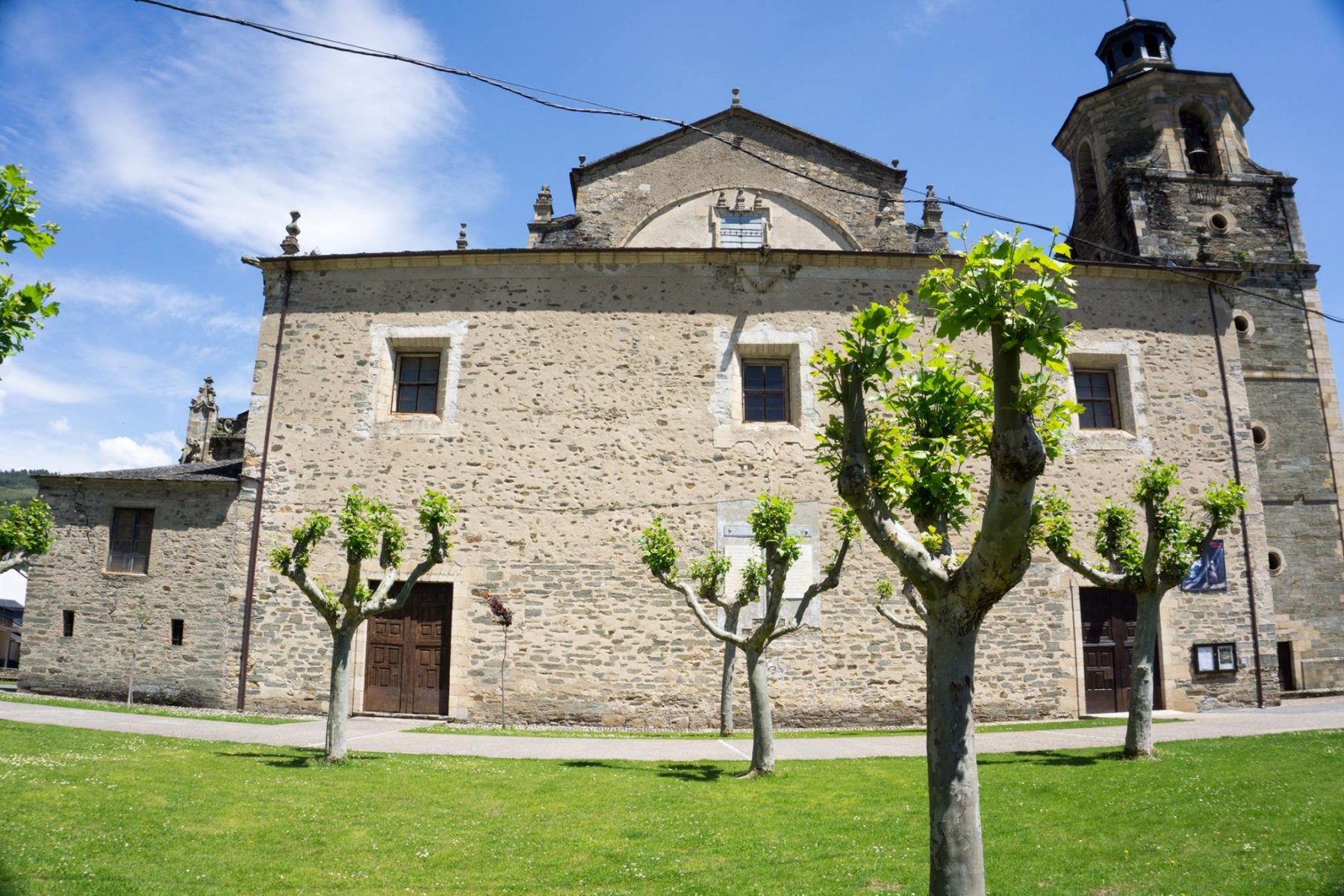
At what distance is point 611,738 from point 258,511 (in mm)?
7650

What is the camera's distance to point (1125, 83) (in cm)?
2103

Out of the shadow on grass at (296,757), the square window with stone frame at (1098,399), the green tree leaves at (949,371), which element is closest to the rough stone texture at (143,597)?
the shadow on grass at (296,757)

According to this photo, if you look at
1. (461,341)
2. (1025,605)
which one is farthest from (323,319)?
(1025,605)

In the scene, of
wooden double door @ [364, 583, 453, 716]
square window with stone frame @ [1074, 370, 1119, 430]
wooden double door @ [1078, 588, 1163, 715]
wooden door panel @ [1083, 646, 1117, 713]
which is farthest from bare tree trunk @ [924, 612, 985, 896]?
square window with stone frame @ [1074, 370, 1119, 430]

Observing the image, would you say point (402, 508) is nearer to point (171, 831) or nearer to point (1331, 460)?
point (171, 831)

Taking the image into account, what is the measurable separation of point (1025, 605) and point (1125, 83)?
49.1ft

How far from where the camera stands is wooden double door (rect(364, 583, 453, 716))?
46.3 ft

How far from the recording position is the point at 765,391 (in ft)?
50.1

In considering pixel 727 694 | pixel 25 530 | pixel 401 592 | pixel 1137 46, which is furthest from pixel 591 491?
pixel 1137 46

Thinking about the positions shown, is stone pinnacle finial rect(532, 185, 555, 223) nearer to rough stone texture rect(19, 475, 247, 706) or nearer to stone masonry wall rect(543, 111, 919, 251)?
stone masonry wall rect(543, 111, 919, 251)

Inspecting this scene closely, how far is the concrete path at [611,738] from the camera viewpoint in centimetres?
1029

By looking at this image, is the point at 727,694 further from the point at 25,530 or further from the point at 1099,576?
the point at 25,530

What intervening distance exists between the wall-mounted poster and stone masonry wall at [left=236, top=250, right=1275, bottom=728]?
260mm

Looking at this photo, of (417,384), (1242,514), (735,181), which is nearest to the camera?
(1242,514)
